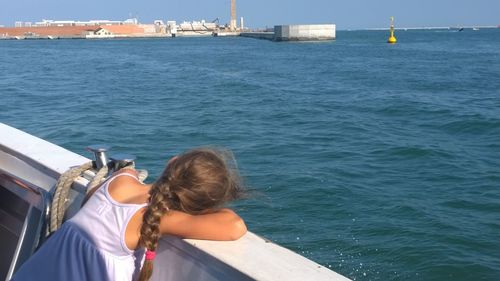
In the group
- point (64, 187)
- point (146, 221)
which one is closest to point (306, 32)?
point (64, 187)

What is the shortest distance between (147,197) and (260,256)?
0.36 meters

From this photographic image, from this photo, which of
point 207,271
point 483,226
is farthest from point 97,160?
point 483,226

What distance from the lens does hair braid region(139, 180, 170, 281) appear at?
1.66 meters

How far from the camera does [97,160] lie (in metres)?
2.29

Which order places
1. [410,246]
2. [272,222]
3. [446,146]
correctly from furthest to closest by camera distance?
1. [446,146]
2. [272,222]
3. [410,246]

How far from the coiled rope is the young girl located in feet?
1.10

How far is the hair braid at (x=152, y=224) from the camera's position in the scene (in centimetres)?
166

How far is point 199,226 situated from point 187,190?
0.34 ft

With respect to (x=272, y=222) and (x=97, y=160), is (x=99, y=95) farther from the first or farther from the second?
(x=97, y=160)

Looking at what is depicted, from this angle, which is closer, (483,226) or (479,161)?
(483,226)

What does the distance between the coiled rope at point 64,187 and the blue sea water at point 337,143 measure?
522 mm

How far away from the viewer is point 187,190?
1693 mm

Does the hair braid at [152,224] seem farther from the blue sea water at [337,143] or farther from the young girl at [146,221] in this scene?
the blue sea water at [337,143]

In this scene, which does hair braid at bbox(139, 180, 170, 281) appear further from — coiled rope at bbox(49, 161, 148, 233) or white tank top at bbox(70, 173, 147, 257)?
coiled rope at bbox(49, 161, 148, 233)
